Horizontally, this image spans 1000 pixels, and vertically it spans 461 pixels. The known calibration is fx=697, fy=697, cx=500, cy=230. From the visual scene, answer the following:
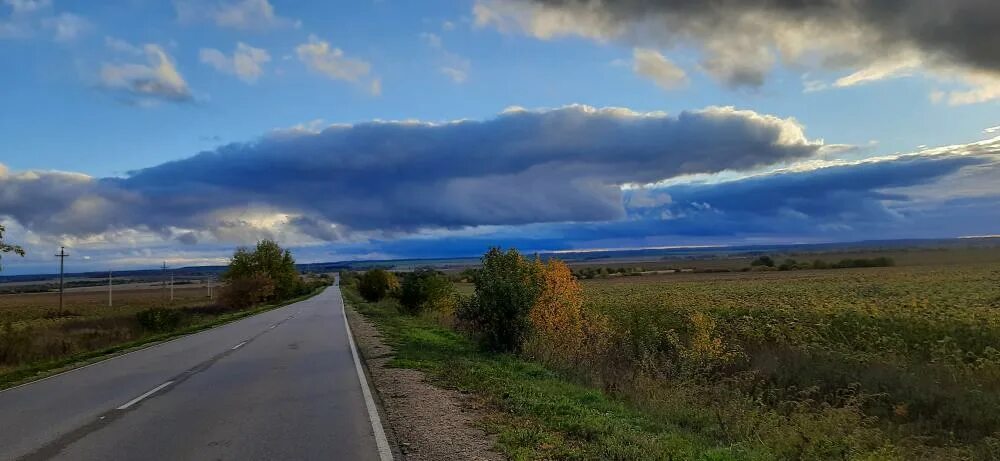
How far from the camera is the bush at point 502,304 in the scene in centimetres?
1750

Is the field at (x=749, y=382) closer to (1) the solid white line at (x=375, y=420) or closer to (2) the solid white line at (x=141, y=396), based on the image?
(1) the solid white line at (x=375, y=420)

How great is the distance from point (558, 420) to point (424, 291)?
32082 mm

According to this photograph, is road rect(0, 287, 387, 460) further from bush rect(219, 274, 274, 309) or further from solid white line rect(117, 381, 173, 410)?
bush rect(219, 274, 274, 309)

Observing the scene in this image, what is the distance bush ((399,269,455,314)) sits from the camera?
3941 cm

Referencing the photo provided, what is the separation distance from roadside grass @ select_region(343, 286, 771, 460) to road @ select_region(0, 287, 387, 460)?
1.64 meters

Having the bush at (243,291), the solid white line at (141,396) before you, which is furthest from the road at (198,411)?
the bush at (243,291)

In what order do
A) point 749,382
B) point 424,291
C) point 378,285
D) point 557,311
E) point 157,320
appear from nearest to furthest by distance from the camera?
1. point 749,382
2. point 557,311
3. point 157,320
4. point 424,291
5. point 378,285

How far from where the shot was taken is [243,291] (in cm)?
6600

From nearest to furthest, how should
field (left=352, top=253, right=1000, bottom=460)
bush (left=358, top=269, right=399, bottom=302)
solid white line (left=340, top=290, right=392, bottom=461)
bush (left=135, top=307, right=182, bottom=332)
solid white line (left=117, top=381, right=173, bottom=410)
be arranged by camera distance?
solid white line (left=340, top=290, right=392, bottom=461) → field (left=352, top=253, right=1000, bottom=460) → solid white line (left=117, top=381, right=173, bottom=410) → bush (left=135, top=307, right=182, bottom=332) → bush (left=358, top=269, right=399, bottom=302)

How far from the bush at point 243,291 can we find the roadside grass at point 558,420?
179 ft

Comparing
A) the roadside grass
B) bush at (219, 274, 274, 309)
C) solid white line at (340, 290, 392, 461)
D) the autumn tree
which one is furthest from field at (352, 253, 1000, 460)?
bush at (219, 274, 274, 309)

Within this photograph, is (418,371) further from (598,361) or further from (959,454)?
(959,454)

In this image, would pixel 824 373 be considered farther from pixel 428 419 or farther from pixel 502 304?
pixel 428 419

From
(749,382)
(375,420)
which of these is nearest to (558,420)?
(375,420)
